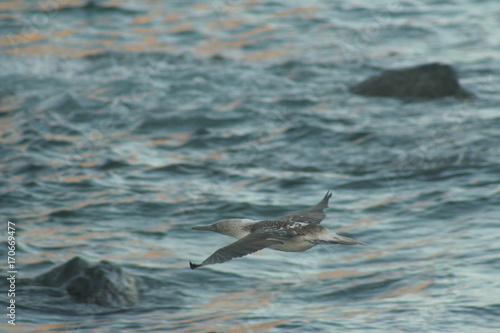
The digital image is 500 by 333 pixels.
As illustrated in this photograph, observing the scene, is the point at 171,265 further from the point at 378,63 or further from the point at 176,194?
the point at 378,63

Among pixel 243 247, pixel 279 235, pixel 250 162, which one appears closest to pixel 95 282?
pixel 279 235

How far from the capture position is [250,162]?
14.4 m

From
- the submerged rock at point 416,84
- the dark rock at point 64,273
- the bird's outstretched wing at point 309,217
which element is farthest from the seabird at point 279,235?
the submerged rock at point 416,84

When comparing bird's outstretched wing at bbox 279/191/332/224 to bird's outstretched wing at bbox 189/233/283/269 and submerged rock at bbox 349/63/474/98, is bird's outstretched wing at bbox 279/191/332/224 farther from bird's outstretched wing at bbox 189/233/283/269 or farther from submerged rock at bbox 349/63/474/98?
submerged rock at bbox 349/63/474/98

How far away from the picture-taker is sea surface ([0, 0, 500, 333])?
9930 millimetres

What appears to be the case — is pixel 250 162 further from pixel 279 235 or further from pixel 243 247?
pixel 243 247

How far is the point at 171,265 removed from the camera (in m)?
11.0

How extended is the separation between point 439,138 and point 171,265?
5.96 meters

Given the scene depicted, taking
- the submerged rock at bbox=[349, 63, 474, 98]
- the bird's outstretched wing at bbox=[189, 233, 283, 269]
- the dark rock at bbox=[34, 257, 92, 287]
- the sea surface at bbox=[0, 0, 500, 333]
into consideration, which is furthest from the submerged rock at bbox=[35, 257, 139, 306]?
the submerged rock at bbox=[349, 63, 474, 98]

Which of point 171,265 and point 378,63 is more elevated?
point 378,63

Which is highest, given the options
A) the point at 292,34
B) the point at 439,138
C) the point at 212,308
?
the point at 292,34

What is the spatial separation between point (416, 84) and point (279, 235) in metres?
11.3

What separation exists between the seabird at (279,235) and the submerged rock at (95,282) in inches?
116

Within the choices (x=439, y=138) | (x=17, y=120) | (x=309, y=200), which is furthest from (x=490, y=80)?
(x=17, y=120)
